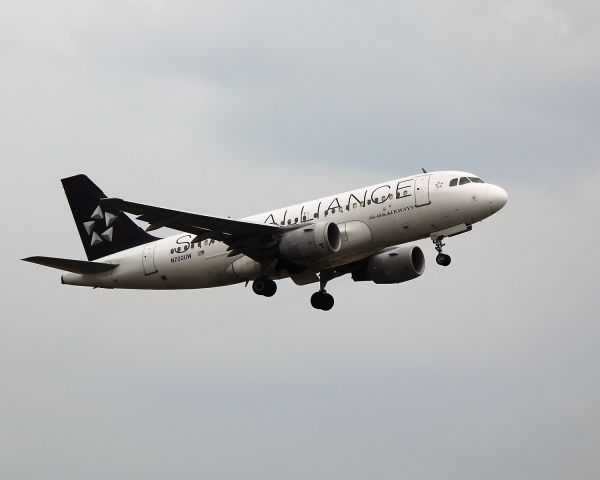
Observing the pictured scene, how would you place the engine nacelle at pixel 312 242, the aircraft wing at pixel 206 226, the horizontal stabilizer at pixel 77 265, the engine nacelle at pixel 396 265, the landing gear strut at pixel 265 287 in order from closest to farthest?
the aircraft wing at pixel 206 226 → the engine nacelle at pixel 312 242 → the landing gear strut at pixel 265 287 → the horizontal stabilizer at pixel 77 265 → the engine nacelle at pixel 396 265

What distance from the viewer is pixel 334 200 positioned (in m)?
57.1

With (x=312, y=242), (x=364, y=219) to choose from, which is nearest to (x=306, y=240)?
(x=312, y=242)

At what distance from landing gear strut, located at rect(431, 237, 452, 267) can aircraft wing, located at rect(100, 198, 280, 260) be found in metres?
6.39

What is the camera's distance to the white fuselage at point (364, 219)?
55.2 meters

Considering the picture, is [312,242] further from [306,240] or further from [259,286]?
[259,286]

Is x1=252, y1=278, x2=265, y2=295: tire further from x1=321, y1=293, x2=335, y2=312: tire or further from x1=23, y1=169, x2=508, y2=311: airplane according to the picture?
x1=321, y1=293, x2=335, y2=312: tire

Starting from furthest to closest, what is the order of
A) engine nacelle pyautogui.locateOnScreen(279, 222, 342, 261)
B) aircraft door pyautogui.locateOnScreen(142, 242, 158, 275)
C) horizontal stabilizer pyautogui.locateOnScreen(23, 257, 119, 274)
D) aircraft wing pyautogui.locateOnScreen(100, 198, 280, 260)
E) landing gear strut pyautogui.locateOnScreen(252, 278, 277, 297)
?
aircraft door pyautogui.locateOnScreen(142, 242, 158, 275), horizontal stabilizer pyautogui.locateOnScreen(23, 257, 119, 274), landing gear strut pyautogui.locateOnScreen(252, 278, 277, 297), engine nacelle pyautogui.locateOnScreen(279, 222, 342, 261), aircraft wing pyautogui.locateOnScreen(100, 198, 280, 260)

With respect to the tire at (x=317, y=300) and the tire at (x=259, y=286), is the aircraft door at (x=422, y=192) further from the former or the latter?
the tire at (x=317, y=300)

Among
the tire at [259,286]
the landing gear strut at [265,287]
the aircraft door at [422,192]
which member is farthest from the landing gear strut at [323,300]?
the aircraft door at [422,192]

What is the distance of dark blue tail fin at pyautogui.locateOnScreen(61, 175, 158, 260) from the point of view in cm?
6269

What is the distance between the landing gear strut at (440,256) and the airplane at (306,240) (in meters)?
0.04

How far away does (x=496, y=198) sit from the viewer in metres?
55.2

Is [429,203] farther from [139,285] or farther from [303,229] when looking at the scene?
[139,285]

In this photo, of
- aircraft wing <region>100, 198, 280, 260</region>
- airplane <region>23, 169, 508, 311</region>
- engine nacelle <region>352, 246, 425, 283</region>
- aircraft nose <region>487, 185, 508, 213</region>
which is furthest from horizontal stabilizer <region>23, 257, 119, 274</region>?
aircraft nose <region>487, 185, 508, 213</region>
